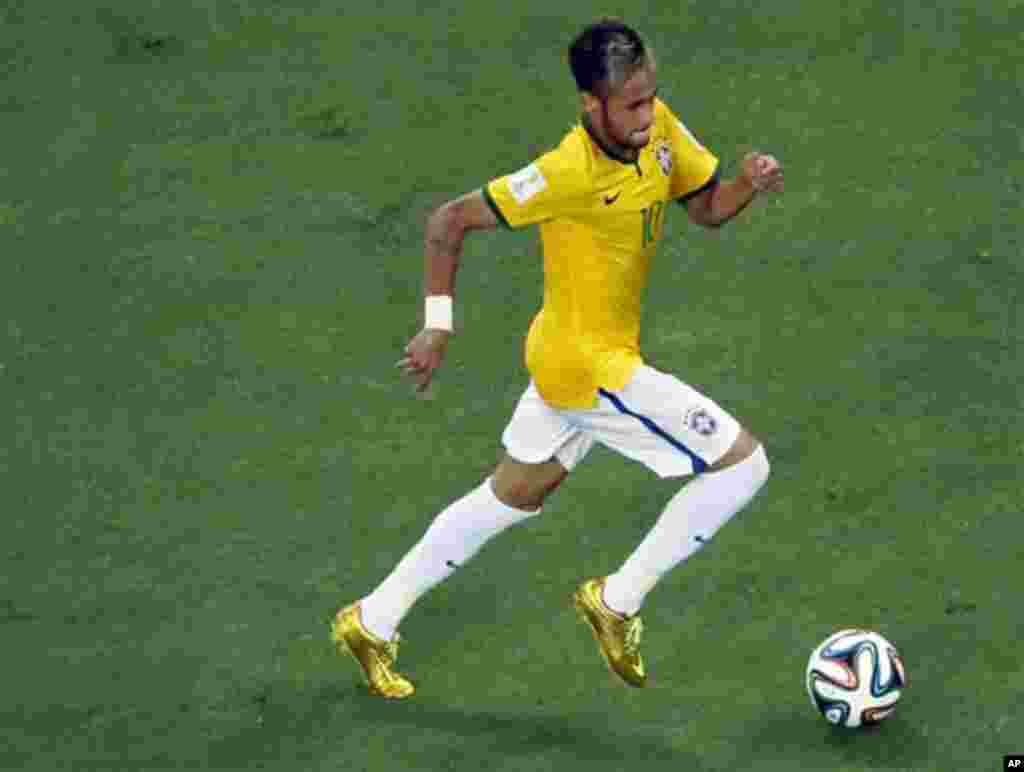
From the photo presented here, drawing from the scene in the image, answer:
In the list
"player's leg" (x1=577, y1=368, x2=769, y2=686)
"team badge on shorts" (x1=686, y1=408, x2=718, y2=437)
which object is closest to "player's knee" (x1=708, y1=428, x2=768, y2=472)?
"player's leg" (x1=577, y1=368, x2=769, y2=686)

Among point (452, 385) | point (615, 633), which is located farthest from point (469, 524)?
point (452, 385)

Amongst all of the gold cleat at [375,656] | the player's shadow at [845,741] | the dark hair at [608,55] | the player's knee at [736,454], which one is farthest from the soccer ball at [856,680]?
the dark hair at [608,55]

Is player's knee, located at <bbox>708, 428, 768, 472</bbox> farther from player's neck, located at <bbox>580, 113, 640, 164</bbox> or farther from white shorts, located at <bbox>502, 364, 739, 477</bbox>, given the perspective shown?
player's neck, located at <bbox>580, 113, 640, 164</bbox>

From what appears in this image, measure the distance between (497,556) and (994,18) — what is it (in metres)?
5.73

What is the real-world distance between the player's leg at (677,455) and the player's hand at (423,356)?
3.08 ft

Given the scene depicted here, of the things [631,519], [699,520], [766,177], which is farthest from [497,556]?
[766,177]

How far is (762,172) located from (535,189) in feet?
3.40

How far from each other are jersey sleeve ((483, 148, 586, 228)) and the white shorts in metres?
0.87

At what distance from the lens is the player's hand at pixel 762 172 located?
12.5m

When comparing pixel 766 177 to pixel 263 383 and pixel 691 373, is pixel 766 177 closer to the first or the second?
pixel 691 373

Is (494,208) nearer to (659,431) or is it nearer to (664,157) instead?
(664,157)

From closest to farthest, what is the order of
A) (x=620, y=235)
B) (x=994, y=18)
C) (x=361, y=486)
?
(x=620, y=235) → (x=361, y=486) → (x=994, y=18)

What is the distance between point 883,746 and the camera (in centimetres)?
1259

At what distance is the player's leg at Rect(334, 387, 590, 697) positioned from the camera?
12797 millimetres
